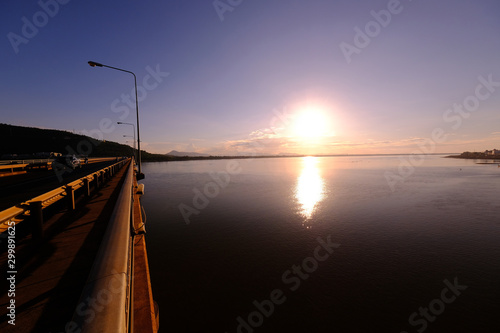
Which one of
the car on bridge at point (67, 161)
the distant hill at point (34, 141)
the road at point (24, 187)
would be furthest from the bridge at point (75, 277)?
the distant hill at point (34, 141)

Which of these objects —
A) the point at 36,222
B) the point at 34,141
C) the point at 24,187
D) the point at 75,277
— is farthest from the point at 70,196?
the point at 34,141

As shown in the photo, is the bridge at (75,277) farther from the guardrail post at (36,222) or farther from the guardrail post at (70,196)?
the guardrail post at (70,196)

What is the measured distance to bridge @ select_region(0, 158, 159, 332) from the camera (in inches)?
61.0

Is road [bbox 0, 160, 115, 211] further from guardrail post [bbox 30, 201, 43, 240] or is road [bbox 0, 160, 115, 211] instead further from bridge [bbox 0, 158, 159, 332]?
guardrail post [bbox 30, 201, 43, 240]

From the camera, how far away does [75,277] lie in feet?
12.5

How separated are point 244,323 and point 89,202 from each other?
8529 millimetres

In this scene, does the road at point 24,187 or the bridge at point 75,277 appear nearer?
the bridge at point 75,277

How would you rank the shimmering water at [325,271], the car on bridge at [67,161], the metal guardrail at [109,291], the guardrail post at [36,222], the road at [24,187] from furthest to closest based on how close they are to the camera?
the car on bridge at [67,161], the road at [24,187], the shimmering water at [325,271], the guardrail post at [36,222], the metal guardrail at [109,291]

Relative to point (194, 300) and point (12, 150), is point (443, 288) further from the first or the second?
point (12, 150)

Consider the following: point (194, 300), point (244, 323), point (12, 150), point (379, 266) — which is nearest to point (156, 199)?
point (194, 300)

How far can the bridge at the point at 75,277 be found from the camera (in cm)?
155

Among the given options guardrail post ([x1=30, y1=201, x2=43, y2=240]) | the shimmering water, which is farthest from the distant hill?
guardrail post ([x1=30, y1=201, x2=43, y2=240])

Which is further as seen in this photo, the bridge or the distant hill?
the distant hill

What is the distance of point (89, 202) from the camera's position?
960 centimetres
